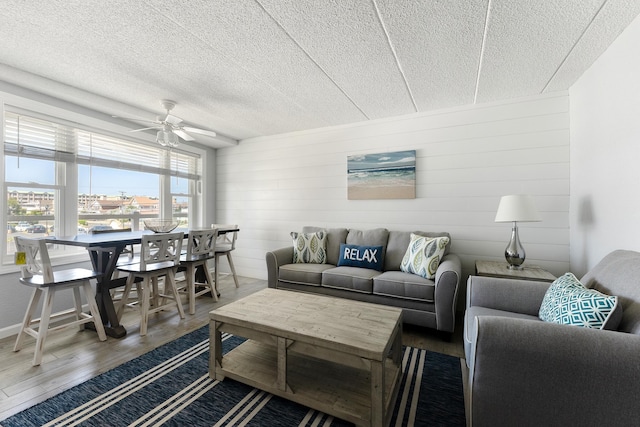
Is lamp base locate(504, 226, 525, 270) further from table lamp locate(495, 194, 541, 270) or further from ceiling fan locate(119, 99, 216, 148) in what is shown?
ceiling fan locate(119, 99, 216, 148)

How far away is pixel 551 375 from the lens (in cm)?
108

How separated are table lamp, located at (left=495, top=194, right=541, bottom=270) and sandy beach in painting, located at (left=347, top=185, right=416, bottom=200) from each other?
Answer: 3.51 ft

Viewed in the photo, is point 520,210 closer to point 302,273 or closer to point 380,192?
point 380,192

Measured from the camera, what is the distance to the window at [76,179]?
2619 mm

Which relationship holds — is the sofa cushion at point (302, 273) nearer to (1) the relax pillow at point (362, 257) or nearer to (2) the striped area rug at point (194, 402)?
(1) the relax pillow at point (362, 257)

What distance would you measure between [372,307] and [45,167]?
3.57 m

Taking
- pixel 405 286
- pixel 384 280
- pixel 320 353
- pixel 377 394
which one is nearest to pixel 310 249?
pixel 384 280

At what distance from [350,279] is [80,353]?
2.34 meters

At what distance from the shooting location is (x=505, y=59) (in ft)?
7.08

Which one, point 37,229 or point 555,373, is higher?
point 37,229

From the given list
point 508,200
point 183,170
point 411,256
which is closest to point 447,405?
point 411,256

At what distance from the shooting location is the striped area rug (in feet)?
4.80

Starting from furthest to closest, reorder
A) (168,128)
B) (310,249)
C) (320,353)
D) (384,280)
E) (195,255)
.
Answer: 1. (310,249)
2. (195,255)
3. (168,128)
4. (384,280)
5. (320,353)

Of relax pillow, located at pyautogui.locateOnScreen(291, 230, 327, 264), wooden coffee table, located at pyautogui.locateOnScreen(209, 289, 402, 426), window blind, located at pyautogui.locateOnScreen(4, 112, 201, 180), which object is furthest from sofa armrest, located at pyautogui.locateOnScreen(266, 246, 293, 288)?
window blind, located at pyautogui.locateOnScreen(4, 112, 201, 180)
